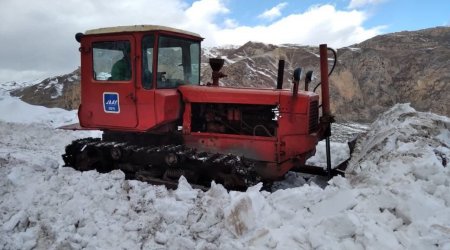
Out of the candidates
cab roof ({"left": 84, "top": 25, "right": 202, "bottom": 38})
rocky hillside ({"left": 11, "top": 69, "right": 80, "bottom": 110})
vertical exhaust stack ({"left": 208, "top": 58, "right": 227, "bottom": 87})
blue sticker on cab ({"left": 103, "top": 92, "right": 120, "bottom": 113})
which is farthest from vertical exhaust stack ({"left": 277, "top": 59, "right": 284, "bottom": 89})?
rocky hillside ({"left": 11, "top": 69, "right": 80, "bottom": 110})

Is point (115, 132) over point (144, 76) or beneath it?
beneath

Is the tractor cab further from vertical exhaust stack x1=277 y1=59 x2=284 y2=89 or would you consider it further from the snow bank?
the snow bank

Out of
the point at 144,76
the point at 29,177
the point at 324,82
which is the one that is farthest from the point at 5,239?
the point at 324,82

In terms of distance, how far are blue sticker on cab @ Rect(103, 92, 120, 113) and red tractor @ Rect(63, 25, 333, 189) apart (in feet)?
0.05

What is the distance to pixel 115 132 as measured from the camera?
7.74 metres

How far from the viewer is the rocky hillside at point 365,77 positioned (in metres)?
23.1

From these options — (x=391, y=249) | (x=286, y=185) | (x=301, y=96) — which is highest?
(x=301, y=96)

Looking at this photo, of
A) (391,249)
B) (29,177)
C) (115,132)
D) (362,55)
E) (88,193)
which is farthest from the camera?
(362,55)

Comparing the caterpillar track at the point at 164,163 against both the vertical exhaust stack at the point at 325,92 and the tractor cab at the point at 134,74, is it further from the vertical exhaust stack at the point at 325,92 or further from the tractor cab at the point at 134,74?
the vertical exhaust stack at the point at 325,92

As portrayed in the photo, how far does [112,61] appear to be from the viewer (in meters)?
7.23

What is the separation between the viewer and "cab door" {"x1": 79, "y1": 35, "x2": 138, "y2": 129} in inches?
276

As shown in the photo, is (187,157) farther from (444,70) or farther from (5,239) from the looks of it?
(444,70)

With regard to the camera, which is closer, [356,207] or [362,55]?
[356,207]

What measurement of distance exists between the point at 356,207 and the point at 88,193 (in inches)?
129
